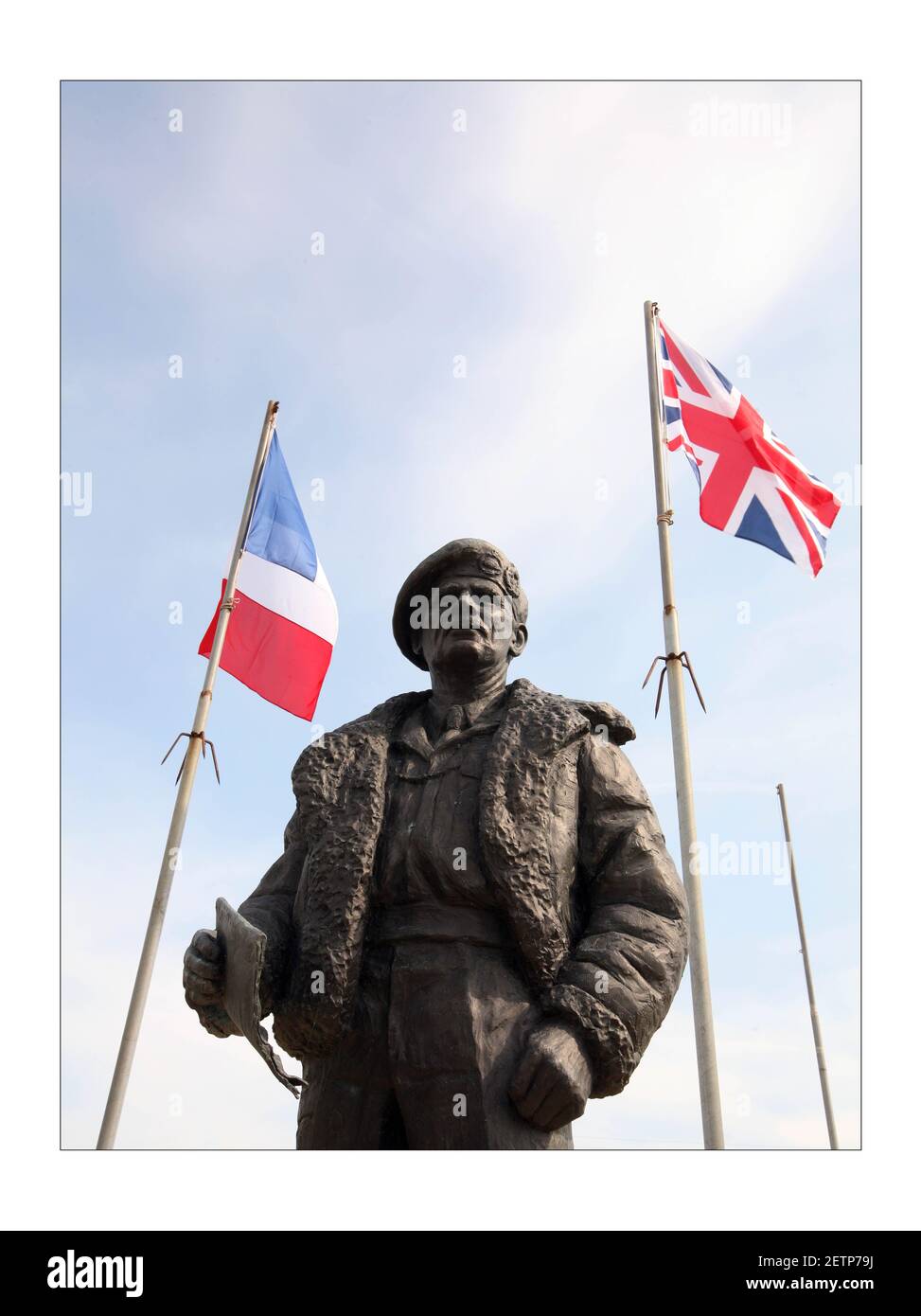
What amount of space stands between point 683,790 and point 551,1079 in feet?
19.3

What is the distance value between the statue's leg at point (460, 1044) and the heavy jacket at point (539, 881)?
0.13 meters

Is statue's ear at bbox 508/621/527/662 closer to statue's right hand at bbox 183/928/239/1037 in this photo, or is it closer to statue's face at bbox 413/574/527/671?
statue's face at bbox 413/574/527/671

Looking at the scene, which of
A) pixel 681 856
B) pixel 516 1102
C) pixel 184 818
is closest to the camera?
pixel 516 1102

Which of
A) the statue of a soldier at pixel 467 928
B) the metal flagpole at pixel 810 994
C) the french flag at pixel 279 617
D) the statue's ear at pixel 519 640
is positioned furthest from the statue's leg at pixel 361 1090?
the metal flagpole at pixel 810 994

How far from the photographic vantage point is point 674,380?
1238 centimetres

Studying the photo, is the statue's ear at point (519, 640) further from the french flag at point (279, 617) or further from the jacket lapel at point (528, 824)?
the french flag at point (279, 617)

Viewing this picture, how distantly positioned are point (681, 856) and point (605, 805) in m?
4.97

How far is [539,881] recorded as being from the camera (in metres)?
4.79

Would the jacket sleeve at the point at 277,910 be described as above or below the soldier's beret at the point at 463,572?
below

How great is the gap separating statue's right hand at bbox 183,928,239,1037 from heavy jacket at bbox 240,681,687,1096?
0.55 feet

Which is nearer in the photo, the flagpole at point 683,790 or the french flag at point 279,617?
the flagpole at point 683,790

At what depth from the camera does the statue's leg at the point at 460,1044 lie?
14.7ft

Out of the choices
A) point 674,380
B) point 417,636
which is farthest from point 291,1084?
point 674,380

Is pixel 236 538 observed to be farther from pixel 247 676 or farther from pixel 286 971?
pixel 286 971
